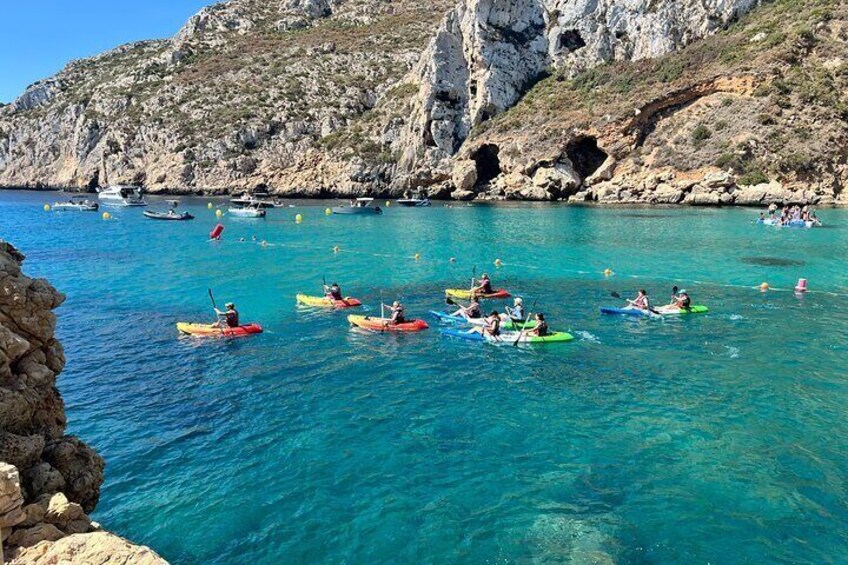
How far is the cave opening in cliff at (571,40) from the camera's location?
93750 mm

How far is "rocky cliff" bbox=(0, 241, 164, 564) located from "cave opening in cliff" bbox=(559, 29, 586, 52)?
321ft

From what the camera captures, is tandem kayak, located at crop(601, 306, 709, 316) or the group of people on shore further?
the group of people on shore

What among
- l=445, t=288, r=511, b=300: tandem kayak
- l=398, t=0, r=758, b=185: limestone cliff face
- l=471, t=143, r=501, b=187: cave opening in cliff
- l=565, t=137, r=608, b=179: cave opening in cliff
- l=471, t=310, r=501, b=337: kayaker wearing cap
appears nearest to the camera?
l=471, t=310, r=501, b=337: kayaker wearing cap

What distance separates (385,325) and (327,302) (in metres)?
4.98

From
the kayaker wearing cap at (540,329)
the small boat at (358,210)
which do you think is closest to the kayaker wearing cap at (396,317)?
the kayaker wearing cap at (540,329)

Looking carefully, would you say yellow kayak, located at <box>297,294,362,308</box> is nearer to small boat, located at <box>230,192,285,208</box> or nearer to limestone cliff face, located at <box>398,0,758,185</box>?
small boat, located at <box>230,192,285,208</box>

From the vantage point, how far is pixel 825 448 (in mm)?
13312

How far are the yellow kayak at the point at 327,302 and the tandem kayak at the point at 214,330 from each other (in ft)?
15.0

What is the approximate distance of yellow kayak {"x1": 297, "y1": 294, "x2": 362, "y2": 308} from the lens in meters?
26.6

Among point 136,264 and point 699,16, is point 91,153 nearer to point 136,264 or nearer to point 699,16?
point 136,264

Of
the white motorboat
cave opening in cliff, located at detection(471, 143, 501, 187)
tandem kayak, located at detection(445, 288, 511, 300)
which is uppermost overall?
cave opening in cliff, located at detection(471, 143, 501, 187)

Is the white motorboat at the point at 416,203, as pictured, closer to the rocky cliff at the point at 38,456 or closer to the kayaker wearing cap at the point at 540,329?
the kayaker wearing cap at the point at 540,329

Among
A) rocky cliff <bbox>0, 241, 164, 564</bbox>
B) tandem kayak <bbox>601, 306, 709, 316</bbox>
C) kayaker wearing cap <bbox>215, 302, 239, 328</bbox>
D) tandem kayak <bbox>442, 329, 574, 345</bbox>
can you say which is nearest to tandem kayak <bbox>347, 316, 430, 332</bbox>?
tandem kayak <bbox>442, 329, 574, 345</bbox>

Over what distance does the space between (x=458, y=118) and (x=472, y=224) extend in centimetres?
3953
